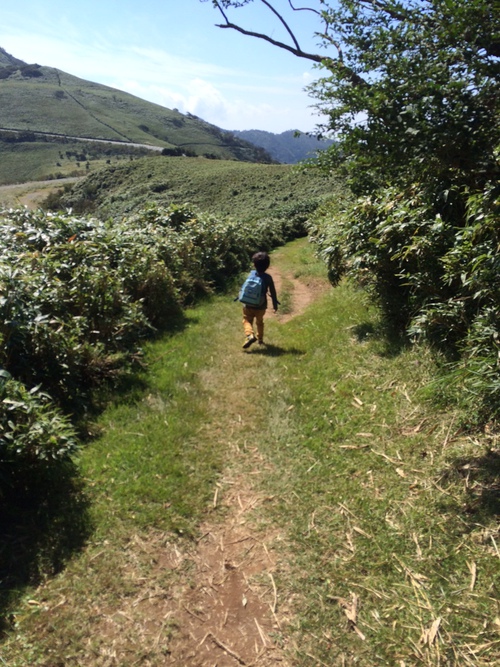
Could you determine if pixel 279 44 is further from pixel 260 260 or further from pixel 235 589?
pixel 235 589

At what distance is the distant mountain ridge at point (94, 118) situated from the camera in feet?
454

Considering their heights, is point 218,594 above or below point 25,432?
below

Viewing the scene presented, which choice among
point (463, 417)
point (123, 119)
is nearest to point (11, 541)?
point (463, 417)

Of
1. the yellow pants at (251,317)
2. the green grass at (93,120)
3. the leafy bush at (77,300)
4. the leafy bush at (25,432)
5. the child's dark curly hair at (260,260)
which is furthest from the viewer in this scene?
the green grass at (93,120)

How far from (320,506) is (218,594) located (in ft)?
4.00

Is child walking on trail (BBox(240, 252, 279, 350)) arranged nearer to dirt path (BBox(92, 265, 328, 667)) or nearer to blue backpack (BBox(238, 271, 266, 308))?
blue backpack (BBox(238, 271, 266, 308))

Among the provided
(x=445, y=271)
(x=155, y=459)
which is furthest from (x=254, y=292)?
(x=155, y=459)

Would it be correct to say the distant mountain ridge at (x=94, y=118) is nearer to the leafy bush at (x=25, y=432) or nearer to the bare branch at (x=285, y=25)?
the bare branch at (x=285, y=25)

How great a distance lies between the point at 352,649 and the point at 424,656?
447 mm

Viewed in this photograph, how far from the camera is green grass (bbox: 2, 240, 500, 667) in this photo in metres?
2.80

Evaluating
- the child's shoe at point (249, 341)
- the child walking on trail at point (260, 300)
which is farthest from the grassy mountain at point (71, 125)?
the child's shoe at point (249, 341)

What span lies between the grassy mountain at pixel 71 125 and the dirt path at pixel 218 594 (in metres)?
108

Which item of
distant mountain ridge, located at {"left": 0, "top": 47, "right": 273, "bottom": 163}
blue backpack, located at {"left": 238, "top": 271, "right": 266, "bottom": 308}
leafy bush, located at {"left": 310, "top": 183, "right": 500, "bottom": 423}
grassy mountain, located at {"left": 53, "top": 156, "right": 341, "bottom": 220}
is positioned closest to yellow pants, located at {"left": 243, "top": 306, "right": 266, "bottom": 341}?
blue backpack, located at {"left": 238, "top": 271, "right": 266, "bottom": 308}

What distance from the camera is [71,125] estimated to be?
141625 mm
